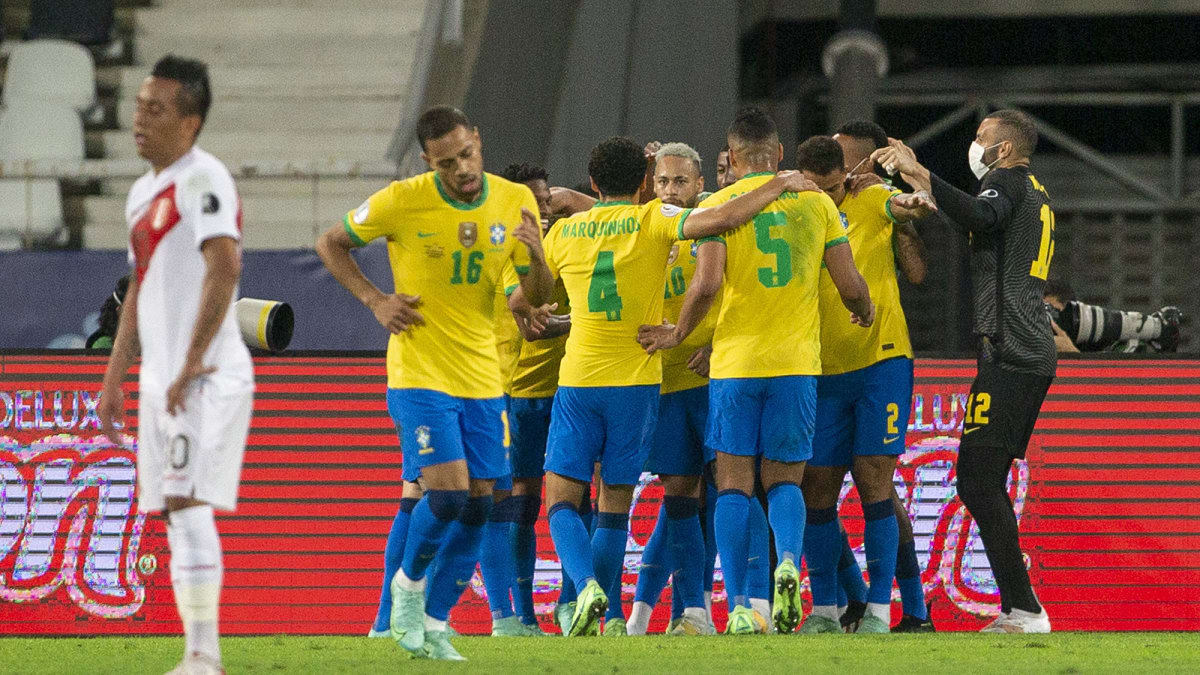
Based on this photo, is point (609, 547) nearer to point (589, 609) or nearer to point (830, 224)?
point (589, 609)

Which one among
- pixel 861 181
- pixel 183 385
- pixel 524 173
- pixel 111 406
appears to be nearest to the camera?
pixel 183 385

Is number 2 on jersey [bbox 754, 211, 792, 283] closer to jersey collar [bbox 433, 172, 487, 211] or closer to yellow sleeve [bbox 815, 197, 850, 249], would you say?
yellow sleeve [bbox 815, 197, 850, 249]

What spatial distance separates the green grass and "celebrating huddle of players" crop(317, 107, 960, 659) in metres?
0.30

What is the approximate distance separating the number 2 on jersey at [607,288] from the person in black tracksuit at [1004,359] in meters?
1.28

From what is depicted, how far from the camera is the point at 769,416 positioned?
24.9ft

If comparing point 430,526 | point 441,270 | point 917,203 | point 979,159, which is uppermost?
point 979,159

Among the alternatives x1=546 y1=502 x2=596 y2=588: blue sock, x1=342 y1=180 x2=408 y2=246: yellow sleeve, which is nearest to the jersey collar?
x1=342 y1=180 x2=408 y2=246: yellow sleeve

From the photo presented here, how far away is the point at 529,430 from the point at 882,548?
1758mm

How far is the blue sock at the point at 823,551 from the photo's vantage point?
A: 26.3 feet

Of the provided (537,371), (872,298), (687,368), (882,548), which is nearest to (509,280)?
(537,371)

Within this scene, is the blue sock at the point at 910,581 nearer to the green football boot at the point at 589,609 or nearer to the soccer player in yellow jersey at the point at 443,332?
→ the green football boot at the point at 589,609

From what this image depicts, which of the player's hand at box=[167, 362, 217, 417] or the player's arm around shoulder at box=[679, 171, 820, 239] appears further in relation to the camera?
the player's arm around shoulder at box=[679, 171, 820, 239]

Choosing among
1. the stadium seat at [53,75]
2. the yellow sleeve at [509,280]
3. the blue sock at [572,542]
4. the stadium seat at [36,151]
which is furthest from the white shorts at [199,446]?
the stadium seat at [53,75]

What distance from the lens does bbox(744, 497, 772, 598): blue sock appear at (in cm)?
755
